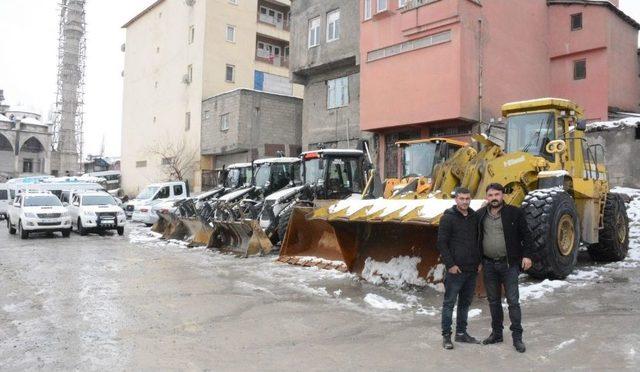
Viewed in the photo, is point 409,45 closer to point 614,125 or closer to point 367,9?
point 367,9

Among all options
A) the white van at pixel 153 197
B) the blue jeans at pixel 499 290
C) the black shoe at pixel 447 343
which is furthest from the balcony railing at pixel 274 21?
the black shoe at pixel 447 343

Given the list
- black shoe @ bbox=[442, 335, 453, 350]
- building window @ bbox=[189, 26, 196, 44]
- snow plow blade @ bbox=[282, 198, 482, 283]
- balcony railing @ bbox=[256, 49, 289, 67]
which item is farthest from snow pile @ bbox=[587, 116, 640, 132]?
building window @ bbox=[189, 26, 196, 44]

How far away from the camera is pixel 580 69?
2286cm

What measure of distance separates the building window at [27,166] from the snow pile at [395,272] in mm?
65427

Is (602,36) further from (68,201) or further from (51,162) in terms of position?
(51,162)

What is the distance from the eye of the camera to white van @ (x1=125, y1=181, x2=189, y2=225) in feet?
76.8

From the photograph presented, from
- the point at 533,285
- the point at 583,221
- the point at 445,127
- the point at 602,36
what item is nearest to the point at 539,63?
the point at 602,36

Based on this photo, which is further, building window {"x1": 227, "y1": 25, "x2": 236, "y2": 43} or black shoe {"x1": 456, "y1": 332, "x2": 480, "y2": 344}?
building window {"x1": 227, "y1": 25, "x2": 236, "y2": 43}

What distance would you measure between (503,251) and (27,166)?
69.6 meters

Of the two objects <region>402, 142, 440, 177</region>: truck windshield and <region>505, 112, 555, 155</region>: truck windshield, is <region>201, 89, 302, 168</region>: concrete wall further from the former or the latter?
<region>505, 112, 555, 155</region>: truck windshield

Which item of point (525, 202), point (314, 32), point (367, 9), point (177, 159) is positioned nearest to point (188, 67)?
point (177, 159)

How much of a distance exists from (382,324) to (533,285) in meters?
3.25

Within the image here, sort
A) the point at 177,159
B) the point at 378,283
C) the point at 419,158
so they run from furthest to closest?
the point at 177,159 → the point at 419,158 → the point at 378,283

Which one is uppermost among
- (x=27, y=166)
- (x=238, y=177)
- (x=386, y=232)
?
(x=27, y=166)
